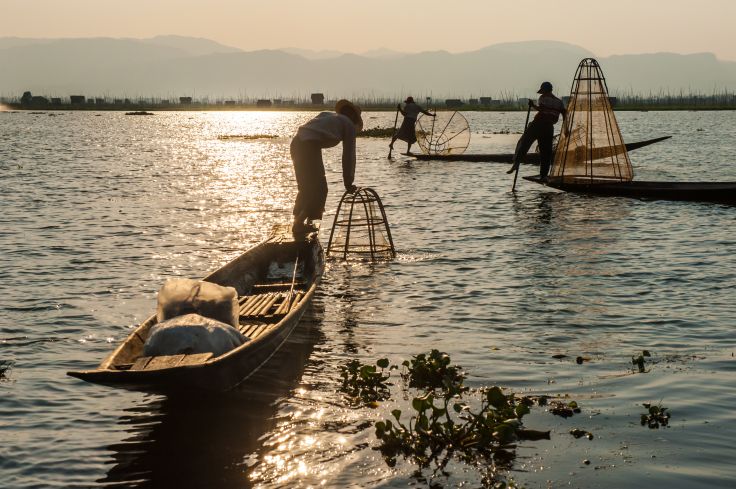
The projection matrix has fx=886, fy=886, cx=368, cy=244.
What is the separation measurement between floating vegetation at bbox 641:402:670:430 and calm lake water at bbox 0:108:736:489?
8 cm

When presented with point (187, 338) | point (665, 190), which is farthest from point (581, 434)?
point (665, 190)

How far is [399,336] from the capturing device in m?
10.5

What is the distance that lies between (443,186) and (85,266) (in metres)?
16.6

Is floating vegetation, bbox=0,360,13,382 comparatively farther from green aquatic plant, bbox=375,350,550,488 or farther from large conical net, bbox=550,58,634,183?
large conical net, bbox=550,58,634,183

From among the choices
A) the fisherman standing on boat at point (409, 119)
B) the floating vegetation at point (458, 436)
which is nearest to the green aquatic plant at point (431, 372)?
the floating vegetation at point (458, 436)

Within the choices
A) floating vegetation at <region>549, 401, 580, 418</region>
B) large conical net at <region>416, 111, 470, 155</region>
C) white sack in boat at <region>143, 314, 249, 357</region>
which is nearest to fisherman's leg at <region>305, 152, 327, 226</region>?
white sack in boat at <region>143, 314, 249, 357</region>

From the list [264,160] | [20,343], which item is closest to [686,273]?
[20,343]

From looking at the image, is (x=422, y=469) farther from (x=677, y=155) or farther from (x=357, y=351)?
(x=677, y=155)

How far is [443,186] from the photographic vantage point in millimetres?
29984

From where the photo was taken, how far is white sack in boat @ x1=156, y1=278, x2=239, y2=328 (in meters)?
8.09

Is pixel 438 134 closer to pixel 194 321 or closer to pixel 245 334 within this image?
pixel 245 334

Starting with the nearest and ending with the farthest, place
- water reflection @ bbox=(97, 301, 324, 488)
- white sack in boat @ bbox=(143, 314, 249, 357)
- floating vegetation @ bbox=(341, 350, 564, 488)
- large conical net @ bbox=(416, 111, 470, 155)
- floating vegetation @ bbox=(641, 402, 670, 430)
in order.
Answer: water reflection @ bbox=(97, 301, 324, 488) → floating vegetation @ bbox=(341, 350, 564, 488) → white sack in boat @ bbox=(143, 314, 249, 357) → floating vegetation @ bbox=(641, 402, 670, 430) → large conical net @ bbox=(416, 111, 470, 155)

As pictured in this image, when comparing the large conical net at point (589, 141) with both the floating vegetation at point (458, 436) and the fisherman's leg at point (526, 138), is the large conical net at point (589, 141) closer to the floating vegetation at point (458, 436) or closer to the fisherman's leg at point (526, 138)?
the fisherman's leg at point (526, 138)

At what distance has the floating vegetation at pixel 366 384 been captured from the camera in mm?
8136
